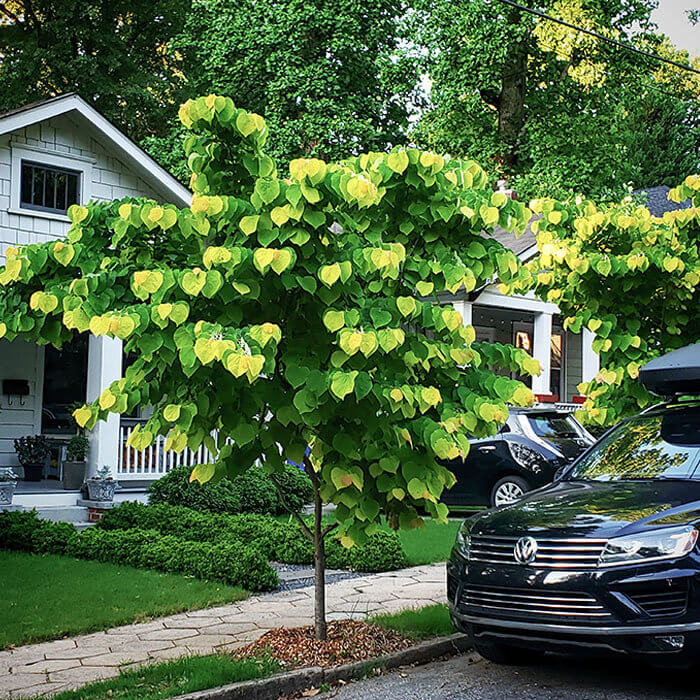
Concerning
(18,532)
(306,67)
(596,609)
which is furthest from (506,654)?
(306,67)

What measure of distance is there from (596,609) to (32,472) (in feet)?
40.6

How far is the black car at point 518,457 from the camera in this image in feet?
45.3

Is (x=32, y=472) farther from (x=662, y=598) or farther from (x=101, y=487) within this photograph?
(x=662, y=598)

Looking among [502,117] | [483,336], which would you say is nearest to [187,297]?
[483,336]

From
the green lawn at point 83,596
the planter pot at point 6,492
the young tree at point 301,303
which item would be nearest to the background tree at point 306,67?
the planter pot at point 6,492

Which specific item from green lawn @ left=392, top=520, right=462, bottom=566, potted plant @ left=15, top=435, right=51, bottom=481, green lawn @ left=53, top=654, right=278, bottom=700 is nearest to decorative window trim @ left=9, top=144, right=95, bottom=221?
potted plant @ left=15, top=435, right=51, bottom=481

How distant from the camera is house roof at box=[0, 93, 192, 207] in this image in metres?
14.1

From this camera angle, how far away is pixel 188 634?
7.27 metres

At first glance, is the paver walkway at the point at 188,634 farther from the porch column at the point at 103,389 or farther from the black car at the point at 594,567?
the porch column at the point at 103,389

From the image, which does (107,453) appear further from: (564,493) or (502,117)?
(502,117)

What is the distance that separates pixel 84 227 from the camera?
618cm

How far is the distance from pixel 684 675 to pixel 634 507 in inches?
48.4

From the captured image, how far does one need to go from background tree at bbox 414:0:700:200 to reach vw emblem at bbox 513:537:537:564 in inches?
784

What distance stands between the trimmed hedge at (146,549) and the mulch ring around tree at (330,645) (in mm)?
2023
